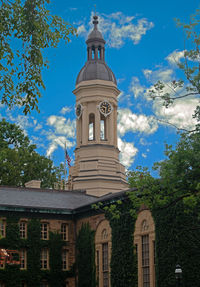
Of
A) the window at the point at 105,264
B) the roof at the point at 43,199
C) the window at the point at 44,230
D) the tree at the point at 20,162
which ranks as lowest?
the window at the point at 105,264

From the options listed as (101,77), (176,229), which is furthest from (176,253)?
(101,77)

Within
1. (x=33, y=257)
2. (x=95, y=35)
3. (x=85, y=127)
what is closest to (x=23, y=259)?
(x=33, y=257)

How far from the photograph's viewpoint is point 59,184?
69500 millimetres

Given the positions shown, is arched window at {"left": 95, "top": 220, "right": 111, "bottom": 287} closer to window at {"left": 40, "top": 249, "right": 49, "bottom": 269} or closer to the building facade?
the building facade

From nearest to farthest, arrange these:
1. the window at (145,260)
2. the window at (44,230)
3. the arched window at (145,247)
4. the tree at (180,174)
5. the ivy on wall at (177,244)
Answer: the tree at (180,174), the ivy on wall at (177,244), the arched window at (145,247), the window at (145,260), the window at (44,230)

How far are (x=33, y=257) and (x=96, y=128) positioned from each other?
1930cm

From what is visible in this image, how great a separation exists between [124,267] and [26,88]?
26.4 metres

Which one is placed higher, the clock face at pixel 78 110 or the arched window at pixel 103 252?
the clock face at pixel 78 110

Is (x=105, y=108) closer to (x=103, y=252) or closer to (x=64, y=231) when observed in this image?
(x=64, y=231)

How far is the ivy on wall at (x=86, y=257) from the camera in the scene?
152 feet

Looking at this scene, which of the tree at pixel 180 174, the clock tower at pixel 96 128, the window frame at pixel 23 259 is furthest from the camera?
the clock tower at pixel 96 128

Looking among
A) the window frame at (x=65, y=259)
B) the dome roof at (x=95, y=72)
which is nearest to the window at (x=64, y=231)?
the window frame at (x=65, y=259)

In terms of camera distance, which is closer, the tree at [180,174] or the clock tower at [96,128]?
the tree at [180,174]

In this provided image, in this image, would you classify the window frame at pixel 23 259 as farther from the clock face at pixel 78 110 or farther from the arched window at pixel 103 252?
the clock face at pixel 78 110
